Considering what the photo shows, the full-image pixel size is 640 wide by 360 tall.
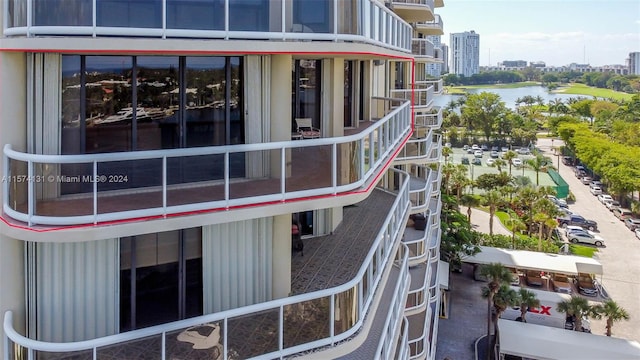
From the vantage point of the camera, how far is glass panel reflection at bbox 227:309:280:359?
7.26m

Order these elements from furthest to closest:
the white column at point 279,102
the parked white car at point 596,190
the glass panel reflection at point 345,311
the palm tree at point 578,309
A: the parked white car at point 596,190 → the palm tree at point 578,309 → the white column at point 279,102 → the glass panel reflection at point 345,311

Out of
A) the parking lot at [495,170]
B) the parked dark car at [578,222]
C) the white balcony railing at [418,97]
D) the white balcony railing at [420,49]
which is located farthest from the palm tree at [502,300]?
the parking lot at [495,170]

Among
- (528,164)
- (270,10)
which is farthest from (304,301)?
(528,164)

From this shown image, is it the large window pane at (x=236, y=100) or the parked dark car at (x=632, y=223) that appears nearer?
the large window pane at (x=236, y=100)

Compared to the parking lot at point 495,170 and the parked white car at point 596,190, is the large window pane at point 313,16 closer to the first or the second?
the parking lot at point 495,170

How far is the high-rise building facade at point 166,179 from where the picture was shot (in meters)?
6.39

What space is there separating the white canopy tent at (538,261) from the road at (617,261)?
337 centimetres

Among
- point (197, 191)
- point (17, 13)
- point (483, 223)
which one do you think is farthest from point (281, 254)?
point (483, 223)

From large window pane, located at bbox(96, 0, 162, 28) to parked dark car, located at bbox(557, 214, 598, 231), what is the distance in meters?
55.3

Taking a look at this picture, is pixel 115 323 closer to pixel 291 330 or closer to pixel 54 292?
pixel 54 292

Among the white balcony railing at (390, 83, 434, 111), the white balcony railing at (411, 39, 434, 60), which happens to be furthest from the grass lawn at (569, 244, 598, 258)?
the white balcony railing at (390, 83, 434, 111)

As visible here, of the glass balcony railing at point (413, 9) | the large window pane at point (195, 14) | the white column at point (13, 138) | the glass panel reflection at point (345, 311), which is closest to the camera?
the white column at point (13, 138)

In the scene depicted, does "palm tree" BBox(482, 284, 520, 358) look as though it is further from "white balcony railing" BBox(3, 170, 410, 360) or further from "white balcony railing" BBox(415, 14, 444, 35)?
"white balcony railing" BBox(3, 170, 410, 360)

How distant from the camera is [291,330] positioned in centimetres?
757
